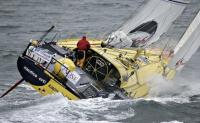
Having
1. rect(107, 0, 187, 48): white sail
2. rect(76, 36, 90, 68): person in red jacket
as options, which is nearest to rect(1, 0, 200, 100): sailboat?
rect(107, 0, 187, 48): white sail

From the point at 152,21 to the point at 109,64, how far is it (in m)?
3.38

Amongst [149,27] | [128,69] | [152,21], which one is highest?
[152,21]

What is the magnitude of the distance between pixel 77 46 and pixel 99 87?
1.52 m

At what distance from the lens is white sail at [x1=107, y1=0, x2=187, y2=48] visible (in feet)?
65.3

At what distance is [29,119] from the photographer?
14992 millimetres

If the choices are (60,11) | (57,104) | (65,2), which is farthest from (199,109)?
(65,2)

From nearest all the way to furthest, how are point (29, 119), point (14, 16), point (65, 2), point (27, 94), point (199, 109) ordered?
point (29, 119)
point (199, 109)
point (27, 94)
point (14, 16)
point (65, 2)

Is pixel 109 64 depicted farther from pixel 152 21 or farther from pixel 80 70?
pixel 152 21

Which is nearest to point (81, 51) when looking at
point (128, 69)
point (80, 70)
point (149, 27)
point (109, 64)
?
point (80, 70)

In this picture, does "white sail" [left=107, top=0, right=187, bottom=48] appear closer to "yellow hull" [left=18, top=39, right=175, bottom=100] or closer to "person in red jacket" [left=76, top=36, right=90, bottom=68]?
"yellow hull" [left=18, top=39, right=175, bottom=100]

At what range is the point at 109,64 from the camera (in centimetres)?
1756

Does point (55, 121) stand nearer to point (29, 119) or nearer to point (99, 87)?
point (29, 119)

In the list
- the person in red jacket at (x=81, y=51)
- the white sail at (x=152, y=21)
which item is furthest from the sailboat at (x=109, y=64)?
the person in red jacket at (x=81, y=51)

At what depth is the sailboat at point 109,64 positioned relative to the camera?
16828 mm
